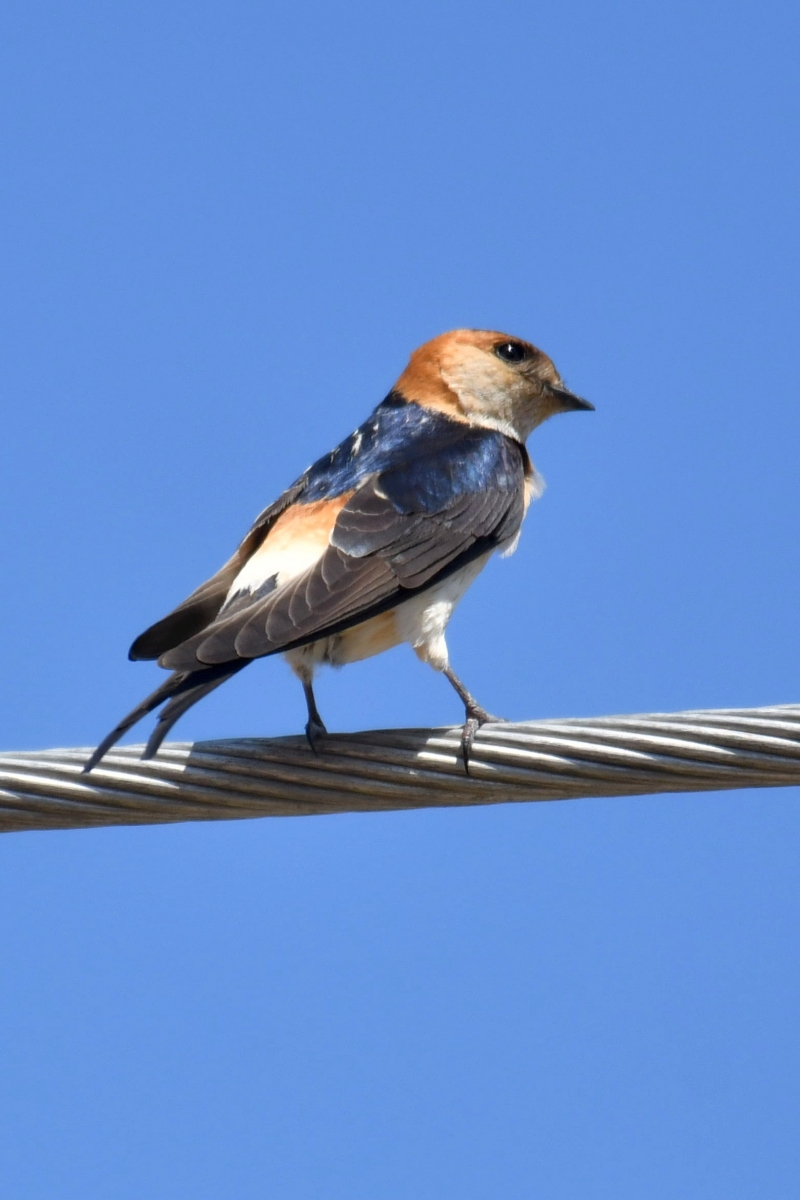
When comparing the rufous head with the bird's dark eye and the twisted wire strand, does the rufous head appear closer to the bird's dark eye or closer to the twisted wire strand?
the bird's dark eye

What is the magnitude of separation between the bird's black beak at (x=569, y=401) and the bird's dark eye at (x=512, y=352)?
151mm

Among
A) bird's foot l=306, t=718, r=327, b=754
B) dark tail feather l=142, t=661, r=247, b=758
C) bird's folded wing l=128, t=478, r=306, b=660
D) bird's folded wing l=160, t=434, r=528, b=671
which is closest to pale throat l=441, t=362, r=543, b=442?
bird's folded wing l=160, t=434, r=528, b=671

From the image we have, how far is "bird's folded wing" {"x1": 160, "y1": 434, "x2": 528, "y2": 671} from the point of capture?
3.66 metres

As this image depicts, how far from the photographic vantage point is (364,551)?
414 cm

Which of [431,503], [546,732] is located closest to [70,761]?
[546,732]

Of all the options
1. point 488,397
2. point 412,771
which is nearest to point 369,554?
point 412,771

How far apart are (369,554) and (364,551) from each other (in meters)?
0.02

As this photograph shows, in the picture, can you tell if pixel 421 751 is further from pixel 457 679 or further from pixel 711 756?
pixel 457 679

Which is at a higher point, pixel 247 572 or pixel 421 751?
pixel 247 572

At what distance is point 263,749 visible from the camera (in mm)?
3357

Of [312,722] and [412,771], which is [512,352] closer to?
[312,722]

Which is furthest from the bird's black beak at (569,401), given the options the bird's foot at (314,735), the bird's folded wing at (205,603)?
the bird's foot at (314,735)

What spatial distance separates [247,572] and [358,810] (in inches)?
43.6

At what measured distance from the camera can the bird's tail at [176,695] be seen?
127 inches
